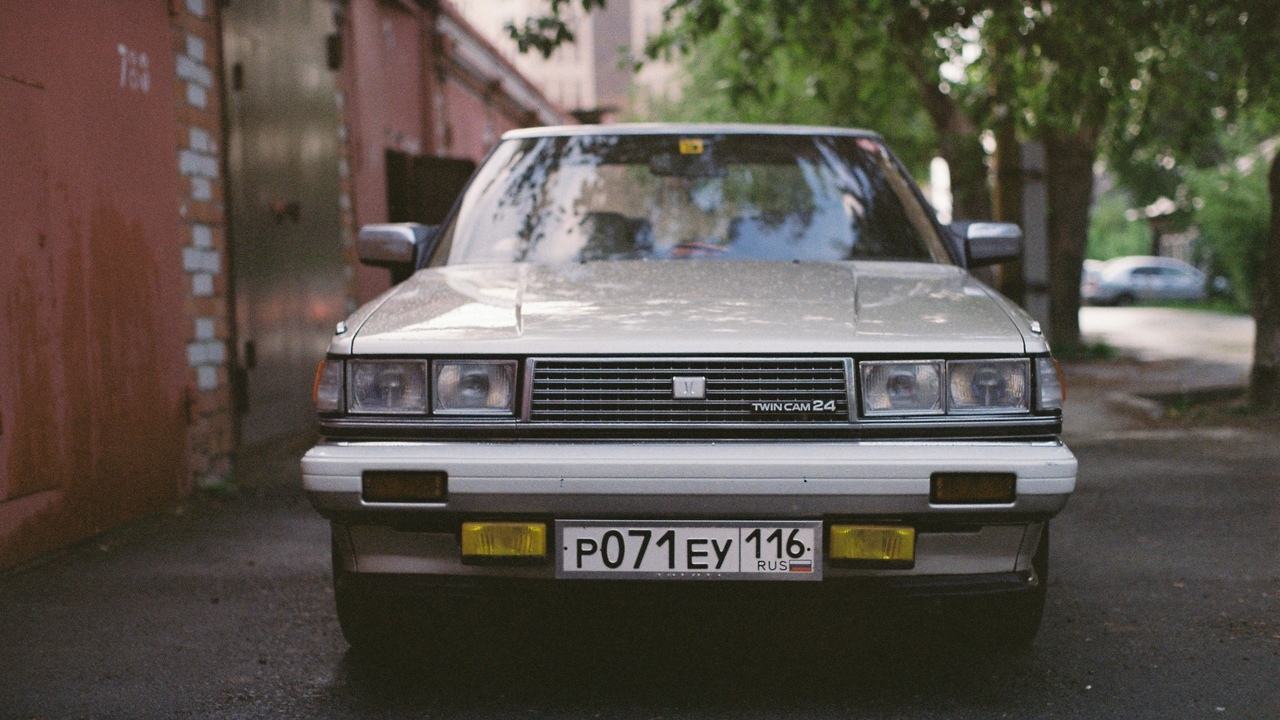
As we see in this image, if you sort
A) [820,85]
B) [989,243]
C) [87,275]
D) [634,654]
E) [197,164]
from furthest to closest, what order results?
[820,85] < [197,164] < [87,275] < [989,243] < [634,654]

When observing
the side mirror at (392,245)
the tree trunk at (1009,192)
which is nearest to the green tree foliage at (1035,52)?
the tree trunk at (1009,192)

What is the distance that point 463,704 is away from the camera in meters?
3.65

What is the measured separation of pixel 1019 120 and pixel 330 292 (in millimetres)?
6089

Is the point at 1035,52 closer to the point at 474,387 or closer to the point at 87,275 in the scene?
the point at 87,275

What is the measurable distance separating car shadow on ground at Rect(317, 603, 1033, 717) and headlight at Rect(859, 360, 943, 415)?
521mm

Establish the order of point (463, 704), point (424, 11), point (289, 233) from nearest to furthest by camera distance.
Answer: point (463, 704), point (289, 233), point (424, 11)

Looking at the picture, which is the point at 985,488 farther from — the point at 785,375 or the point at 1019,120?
the point at 1019,120

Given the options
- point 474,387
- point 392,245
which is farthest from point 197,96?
point 474,387

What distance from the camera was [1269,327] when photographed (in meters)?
10.6

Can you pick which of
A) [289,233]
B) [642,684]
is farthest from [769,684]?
[289,233]

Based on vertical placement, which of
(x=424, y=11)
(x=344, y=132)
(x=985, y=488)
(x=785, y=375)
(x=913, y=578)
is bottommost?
(x=913, y=578)

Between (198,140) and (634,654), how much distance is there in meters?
4.24

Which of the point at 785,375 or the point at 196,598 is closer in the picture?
the point at 785,375

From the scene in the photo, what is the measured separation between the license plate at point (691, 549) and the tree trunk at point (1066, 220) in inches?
612
